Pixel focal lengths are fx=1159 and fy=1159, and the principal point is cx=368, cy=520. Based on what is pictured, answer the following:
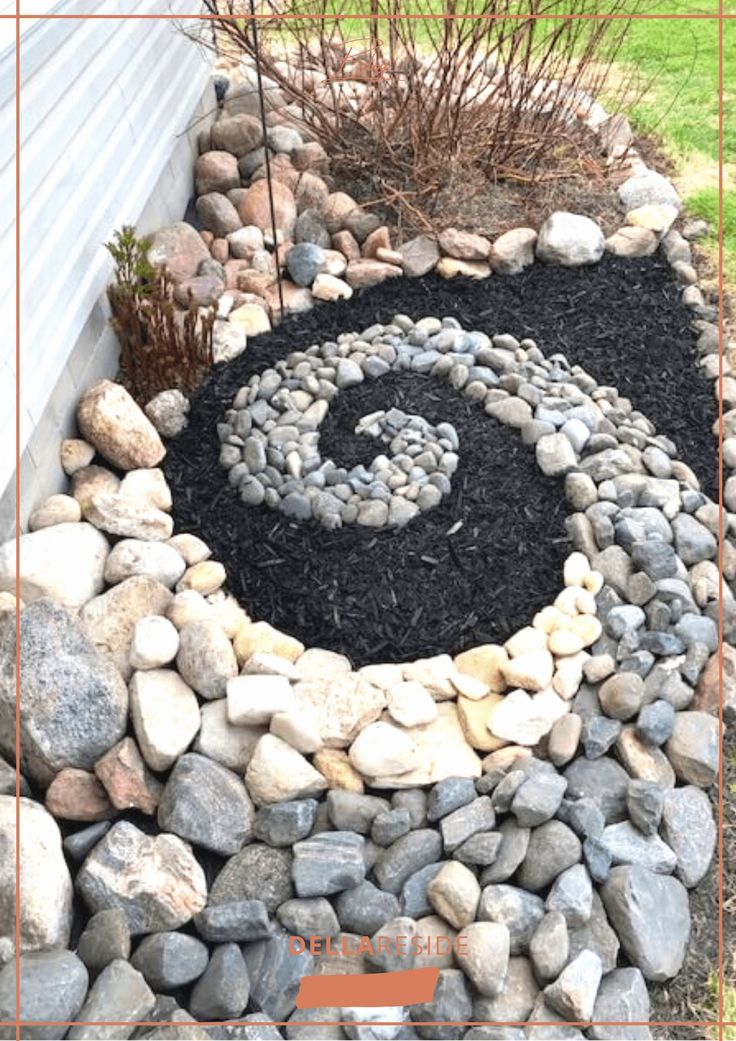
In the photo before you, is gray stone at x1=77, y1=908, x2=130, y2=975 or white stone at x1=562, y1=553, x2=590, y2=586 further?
white stone at x1=562, y1=553, x2=590, y2=586

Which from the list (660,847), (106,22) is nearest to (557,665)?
(660,847)

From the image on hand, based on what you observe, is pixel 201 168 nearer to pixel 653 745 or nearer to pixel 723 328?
pixel 723 328

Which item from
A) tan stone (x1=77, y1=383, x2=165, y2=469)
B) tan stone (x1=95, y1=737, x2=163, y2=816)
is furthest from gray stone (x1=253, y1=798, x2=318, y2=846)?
tan stone (x1=77, y1=383, x2=165, y2=469)

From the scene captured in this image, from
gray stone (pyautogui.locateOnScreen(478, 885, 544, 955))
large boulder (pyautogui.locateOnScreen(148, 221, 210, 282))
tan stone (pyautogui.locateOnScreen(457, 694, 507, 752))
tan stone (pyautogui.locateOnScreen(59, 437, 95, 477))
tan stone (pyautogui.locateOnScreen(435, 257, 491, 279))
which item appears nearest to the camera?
gray stone (pyautogui.locateOnScreen(478, 885, 544, 955))

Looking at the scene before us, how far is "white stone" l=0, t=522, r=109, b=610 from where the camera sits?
3.03 metres

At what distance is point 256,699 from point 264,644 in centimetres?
24

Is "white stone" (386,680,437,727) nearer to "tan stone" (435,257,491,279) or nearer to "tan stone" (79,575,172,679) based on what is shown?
"tan stone" (79,575,172,679)

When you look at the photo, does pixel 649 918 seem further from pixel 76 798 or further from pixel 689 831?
pixel 76 798

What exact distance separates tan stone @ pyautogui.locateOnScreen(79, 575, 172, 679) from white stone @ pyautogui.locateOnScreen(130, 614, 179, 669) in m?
0.06

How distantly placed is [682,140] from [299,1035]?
4.82m

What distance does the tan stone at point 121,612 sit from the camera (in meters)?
2.94

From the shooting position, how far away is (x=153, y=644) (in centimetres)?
285

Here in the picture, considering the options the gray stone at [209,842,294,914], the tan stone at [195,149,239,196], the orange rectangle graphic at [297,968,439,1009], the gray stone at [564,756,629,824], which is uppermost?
the tan stone at [195,149,239,196]

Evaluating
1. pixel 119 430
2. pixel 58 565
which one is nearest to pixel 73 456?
pixel 119 430
